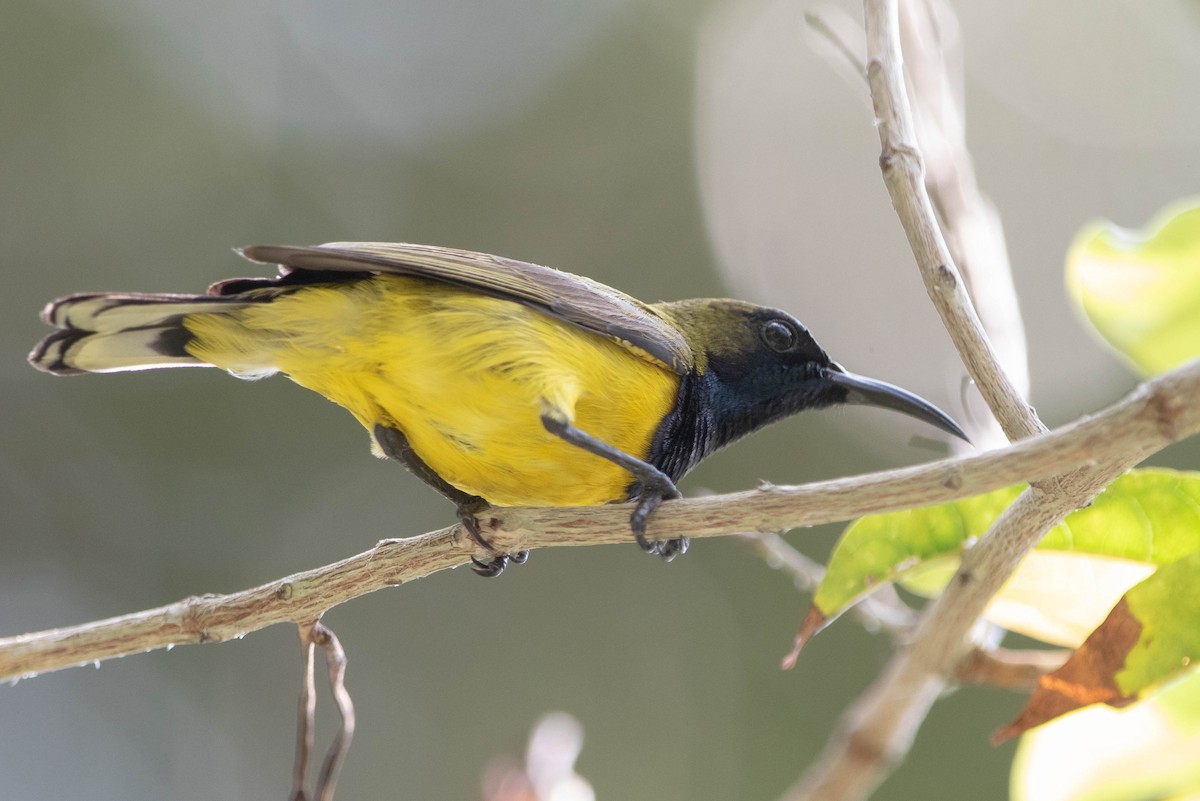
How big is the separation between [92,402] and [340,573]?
7.44m

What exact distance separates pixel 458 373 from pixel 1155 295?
5.45 feet

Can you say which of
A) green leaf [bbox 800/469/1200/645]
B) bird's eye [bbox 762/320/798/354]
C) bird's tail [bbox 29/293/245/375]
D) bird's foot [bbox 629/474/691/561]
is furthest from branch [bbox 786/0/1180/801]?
bird's tail [bbox 29/293/245/375]

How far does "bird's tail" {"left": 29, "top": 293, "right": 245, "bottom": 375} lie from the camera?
9.06 feet

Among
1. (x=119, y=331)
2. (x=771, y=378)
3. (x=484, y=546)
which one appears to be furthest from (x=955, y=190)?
(x=119, y=331)

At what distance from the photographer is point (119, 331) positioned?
2.87 m

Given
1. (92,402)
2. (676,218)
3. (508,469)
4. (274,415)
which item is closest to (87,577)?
(92,402)

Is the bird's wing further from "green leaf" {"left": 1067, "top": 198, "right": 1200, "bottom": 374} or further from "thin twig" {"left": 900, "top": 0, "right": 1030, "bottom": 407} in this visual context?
"green leaf" {"left": 1067, "top": 198, "right": 1200, "bottom": 374}

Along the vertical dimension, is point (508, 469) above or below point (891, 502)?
below

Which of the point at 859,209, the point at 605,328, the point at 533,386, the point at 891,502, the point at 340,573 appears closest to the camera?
the point at 891,502

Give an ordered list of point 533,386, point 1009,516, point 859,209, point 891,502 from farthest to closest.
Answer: point 859,209 → point 533,386 → point 1009,516 → point 891,502

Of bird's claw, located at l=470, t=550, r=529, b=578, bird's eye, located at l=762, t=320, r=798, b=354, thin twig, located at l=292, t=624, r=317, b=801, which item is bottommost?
bird's claw, located at l=470, t=550, r=529, b=578

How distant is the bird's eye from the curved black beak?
0.16 m

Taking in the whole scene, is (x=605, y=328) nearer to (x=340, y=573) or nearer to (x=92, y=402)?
(x=340, y=573)

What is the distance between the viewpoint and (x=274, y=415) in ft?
28.5
